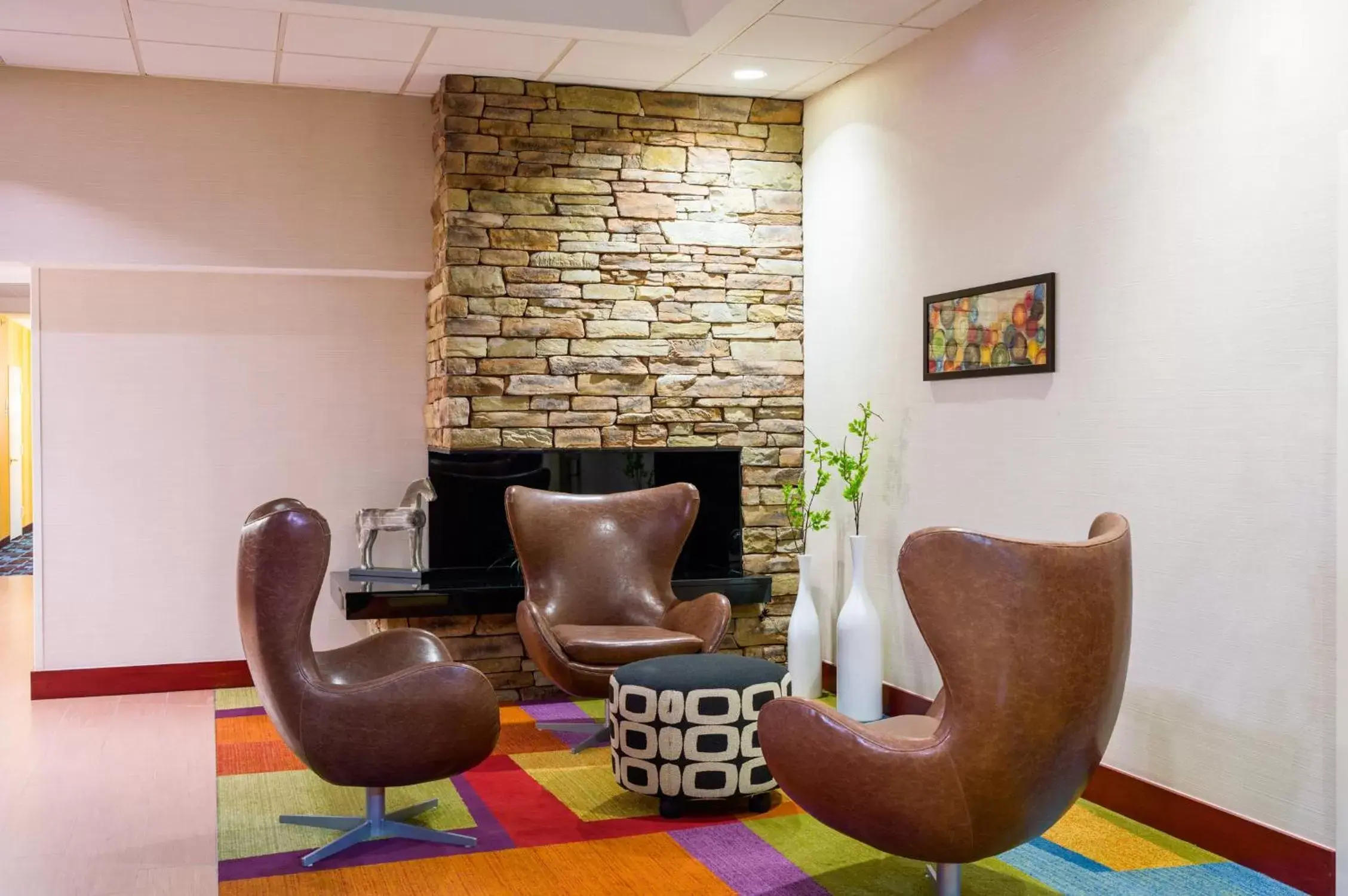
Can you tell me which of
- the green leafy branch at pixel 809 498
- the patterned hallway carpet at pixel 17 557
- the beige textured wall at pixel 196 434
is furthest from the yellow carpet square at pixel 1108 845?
the patterned hallway carpet at pixel 17 557

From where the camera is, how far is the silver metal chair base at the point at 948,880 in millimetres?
3256

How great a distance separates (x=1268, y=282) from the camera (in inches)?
144

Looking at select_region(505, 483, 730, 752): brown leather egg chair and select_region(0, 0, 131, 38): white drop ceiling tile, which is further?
select_region(505, 483, 730, 752): brown leather egg chair

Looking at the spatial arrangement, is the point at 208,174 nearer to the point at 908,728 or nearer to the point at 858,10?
the point at 858,10

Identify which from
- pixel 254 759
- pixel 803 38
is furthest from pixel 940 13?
pixel 254 759

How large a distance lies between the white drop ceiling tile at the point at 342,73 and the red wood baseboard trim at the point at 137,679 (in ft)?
9.22

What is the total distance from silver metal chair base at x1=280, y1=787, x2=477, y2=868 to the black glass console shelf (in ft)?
5.36

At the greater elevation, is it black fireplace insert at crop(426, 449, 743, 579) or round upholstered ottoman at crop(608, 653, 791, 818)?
black fireplace insert at crop(426, 449, 743, 579)

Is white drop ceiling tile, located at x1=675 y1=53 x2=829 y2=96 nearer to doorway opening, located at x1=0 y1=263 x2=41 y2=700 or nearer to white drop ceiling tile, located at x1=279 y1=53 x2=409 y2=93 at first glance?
white drop ceiling tile, located at x1=279 y1=53 x2=409 y2=93

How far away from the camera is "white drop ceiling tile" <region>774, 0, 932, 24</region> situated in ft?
16.0

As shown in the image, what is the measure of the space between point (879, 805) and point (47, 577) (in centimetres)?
463

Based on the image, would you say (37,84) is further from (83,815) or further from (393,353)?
(83,815)

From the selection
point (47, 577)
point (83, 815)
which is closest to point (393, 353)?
point (47, 577)

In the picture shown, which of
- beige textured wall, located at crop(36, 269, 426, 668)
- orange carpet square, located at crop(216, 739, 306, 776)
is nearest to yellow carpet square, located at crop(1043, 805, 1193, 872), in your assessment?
orange carpet square, located at crop(216, 739, 306, 776)
